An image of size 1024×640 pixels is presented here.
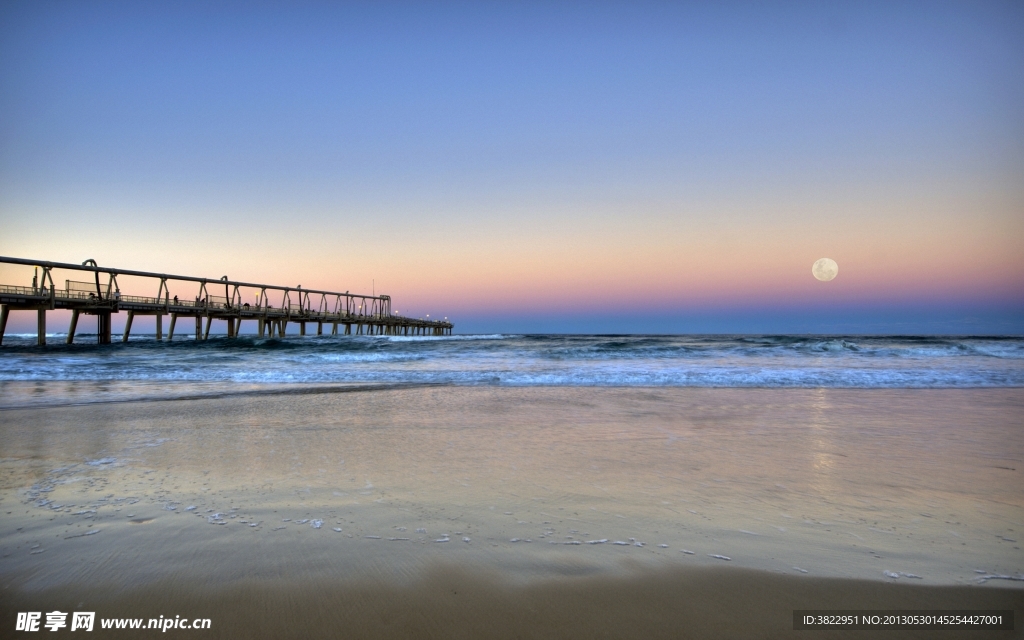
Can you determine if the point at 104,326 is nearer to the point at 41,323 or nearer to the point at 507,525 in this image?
the point at 41,323

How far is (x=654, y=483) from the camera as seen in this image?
4.15m

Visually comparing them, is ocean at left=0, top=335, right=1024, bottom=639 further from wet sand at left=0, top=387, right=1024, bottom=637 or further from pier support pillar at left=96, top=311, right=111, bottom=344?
pier support pillar at left=96, top=311, right=111, bottom=344

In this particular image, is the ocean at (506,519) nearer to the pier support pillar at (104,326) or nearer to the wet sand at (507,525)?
the wet sand at (507,525)

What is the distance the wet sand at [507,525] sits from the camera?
230 cm

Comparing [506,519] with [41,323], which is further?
[41,323]

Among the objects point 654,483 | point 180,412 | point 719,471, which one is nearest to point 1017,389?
point 719,471

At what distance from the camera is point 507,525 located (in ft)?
10.5

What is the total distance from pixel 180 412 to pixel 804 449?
29.0 ft

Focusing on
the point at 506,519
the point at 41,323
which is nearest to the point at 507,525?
the point at 506,519

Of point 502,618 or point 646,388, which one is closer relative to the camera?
point 502,618

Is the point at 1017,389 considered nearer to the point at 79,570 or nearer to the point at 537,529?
the point at 537,529

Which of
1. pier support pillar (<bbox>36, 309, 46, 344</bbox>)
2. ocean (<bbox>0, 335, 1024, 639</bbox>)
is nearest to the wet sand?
ocean (<bbox>0, 335, 1024, 639</bbox>)

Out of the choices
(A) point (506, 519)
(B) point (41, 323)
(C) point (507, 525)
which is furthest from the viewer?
(B) point (41, 323)

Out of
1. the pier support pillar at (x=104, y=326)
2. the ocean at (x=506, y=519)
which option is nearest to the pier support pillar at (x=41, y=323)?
the pier support pillar at (x=104, y=326)
